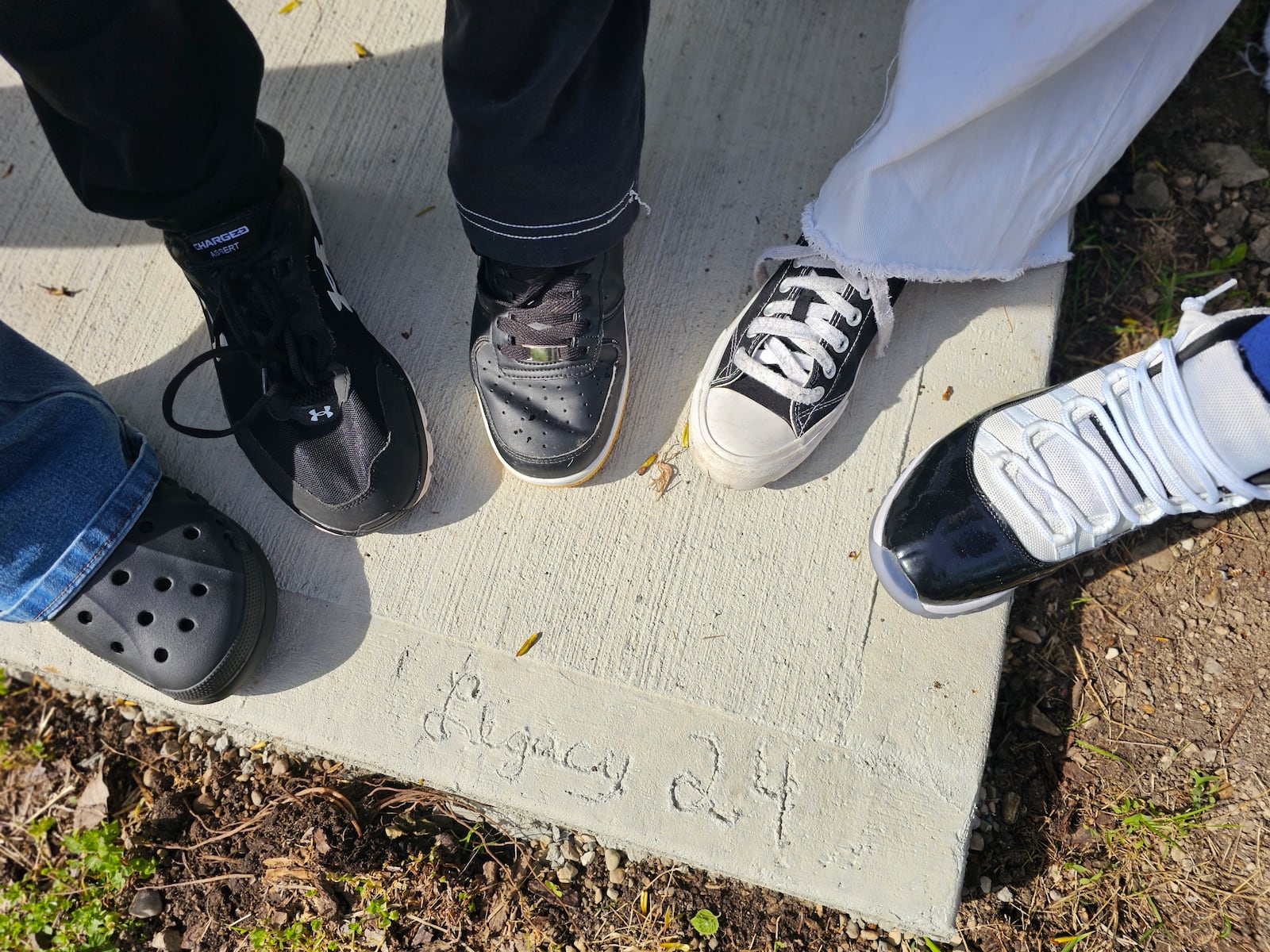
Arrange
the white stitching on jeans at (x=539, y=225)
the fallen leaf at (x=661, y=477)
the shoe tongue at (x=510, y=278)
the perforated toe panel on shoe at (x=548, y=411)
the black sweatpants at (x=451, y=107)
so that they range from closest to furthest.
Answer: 1. the black sweatpants at (x=451, y=107)
2. the white stitching on jeans at (x=539, y=225)
3. the shoe tongue at (x=510, y=278)
4. the perforated toe panel on shoe at (x=548, y=411)
5. the fallen leaf at (x=661, y=477)

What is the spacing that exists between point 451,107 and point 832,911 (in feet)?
5.73

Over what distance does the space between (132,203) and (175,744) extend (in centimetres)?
121

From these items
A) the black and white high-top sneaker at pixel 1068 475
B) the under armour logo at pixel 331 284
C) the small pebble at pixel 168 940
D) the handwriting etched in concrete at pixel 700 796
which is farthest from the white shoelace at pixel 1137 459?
the small pebble at pixel 168 940

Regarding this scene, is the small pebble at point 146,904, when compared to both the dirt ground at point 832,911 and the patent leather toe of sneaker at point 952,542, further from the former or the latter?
the patent leather toe of sneaker at point 952,542

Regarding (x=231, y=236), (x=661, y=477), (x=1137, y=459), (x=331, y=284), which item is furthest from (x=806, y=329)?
(x=231, y=236)

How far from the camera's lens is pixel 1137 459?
1.56 metres

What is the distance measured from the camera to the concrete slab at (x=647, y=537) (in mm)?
1648

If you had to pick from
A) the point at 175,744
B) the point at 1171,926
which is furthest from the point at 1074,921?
the point at 175,744

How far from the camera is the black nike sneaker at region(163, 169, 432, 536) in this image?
1.65 meters

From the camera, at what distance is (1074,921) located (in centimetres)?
170

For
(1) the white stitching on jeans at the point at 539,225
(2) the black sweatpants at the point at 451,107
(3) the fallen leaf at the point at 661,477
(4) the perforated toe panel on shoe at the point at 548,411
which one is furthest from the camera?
(3) the fallen leaf at the point at 661,477

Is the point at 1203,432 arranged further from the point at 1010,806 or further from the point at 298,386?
the point at 298,386

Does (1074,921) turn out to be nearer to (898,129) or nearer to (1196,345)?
(1196,345)

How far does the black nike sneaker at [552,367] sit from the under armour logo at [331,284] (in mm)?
308
